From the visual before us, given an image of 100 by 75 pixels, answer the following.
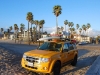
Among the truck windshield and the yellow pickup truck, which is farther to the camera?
the truck windshield

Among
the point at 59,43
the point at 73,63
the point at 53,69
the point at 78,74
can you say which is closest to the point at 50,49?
the point at 59,43

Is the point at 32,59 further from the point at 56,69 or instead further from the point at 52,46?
the point at 52,46

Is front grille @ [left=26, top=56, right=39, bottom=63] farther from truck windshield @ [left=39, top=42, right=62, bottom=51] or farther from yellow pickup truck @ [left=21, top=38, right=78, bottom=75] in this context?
truck windshield @ [left=39, top=42, right=62, bottom=51]

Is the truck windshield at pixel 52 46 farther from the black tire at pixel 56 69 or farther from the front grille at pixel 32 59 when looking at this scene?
the front grille at pixel 32 59

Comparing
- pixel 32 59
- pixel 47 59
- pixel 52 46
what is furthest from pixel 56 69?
pixel 52 46

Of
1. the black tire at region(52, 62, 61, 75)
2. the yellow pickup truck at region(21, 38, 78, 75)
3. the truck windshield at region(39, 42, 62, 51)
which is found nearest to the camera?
the yellow pickup truck at region(21, 38, 78, 75)

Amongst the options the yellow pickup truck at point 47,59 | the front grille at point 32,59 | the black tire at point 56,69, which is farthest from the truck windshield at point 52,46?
the front grille at point 32,59

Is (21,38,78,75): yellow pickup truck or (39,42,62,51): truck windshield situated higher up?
(39,42,62,51): truck windshield

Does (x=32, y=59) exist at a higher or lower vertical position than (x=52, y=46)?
lower

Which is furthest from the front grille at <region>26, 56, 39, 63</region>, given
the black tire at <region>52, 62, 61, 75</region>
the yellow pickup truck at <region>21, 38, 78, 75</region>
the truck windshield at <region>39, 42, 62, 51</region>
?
the truck windshield at <region>39, 42, 62, 51</region>

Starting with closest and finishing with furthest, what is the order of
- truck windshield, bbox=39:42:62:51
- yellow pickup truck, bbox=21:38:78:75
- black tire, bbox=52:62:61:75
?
yellow pickup truck, bbox=21:38:78:75
black tire, bbox=52:62:61:75
truck windshield, bbox=39:42:62:51

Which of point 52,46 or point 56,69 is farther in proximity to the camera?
point 52,46

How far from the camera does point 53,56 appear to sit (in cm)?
856

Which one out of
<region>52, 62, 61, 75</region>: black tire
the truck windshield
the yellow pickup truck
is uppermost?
the truck windshield
